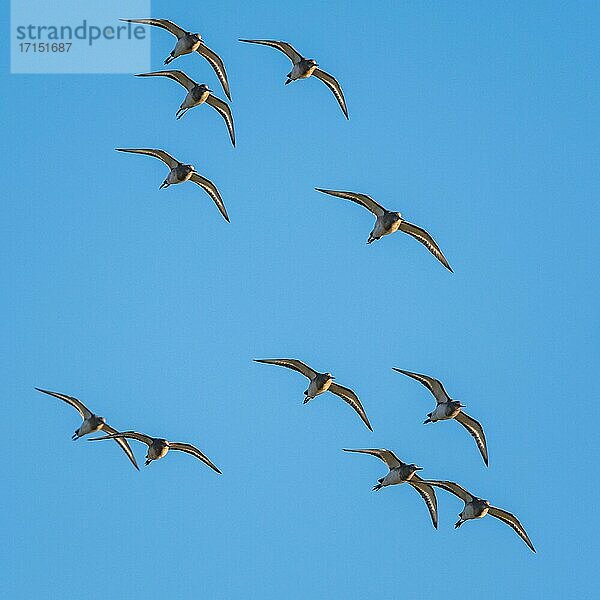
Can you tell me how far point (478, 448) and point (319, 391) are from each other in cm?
648

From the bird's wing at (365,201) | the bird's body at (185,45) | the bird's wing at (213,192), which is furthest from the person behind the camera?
the bird's wing at (213,192)

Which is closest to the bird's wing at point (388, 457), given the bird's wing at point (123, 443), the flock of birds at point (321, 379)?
the flock of birds at point (321, 379)

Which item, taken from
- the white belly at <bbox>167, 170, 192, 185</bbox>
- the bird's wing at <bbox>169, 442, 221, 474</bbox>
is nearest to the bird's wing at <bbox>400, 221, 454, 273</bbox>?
the white belly at <bbox>167, 170, 192, 185</bbox>

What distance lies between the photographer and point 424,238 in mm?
49938

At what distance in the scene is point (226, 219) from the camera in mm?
51969

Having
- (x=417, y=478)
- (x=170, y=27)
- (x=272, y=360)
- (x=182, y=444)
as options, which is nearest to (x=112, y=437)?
(x=182, y=444)

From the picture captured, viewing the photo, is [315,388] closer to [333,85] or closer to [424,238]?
[424,238]

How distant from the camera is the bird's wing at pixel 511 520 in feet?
167

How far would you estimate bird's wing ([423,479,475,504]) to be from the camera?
164ft

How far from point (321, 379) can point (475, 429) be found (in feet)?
20.4

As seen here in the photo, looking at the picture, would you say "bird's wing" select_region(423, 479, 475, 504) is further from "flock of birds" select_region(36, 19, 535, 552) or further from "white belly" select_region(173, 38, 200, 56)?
"white belly" select_region(173, 38, 200, 56)

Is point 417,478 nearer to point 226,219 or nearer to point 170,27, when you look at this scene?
point 226,219

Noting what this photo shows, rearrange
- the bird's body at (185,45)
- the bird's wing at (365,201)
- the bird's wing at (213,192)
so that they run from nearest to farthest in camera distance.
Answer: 1. the bird's wing at (365,201)
2. the bird's body at (185,45)
3. the bird's wing at (213,192)

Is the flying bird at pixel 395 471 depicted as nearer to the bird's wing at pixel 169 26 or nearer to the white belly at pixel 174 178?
the white belly at pixel 174 178
